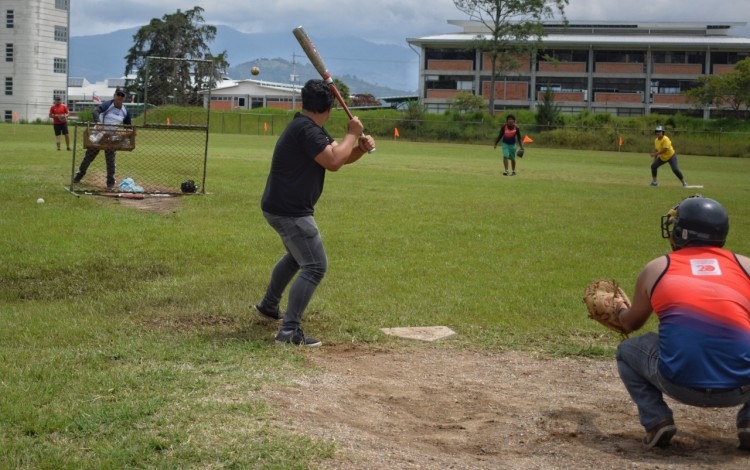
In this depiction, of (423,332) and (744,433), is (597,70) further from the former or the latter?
(744,433)

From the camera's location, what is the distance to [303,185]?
25.6 feet

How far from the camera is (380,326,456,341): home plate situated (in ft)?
27.7

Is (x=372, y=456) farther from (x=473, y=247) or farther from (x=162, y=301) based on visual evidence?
(x=473, y=247)

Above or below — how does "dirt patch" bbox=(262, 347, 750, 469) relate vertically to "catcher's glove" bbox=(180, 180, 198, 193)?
below

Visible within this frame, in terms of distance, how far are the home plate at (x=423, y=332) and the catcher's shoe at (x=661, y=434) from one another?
10.3ft

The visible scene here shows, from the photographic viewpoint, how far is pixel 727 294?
518 centimetres

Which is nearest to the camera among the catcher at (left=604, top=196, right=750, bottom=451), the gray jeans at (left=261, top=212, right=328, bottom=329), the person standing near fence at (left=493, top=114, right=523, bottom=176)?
the catcher at (left=604, top=196, right=750, bottom=451)

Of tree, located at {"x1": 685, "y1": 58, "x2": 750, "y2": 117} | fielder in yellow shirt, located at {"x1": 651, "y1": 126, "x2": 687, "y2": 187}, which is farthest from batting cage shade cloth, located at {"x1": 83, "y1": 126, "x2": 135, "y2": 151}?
tree, located at {"x1": 685, "y1": 58, "x2": 750, "y2": 117}

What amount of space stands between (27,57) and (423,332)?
329 feet

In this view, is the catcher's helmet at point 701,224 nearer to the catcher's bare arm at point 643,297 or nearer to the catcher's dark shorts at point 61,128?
the catcher's bare arm at point 643,297

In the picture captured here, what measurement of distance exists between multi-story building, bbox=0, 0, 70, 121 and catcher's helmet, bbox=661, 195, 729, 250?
99804 millimetres

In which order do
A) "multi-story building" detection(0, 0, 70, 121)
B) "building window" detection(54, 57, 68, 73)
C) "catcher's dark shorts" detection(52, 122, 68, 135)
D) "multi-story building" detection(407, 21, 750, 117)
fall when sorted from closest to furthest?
1. "catcher's dark shorts" detection(52, 122, 68, 135)
2. "multi-story building" detection(407, 21, 750, 117)
3. "multi-story building" detection(0, 0, 70, 121)
4. "building window" detection(54, 57, 68, 73)

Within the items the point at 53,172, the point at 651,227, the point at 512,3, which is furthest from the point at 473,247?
the point at 512,3

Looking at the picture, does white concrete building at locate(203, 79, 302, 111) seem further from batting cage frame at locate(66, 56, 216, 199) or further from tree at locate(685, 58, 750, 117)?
batting cage frame at locate(66, 56, 216, 199)
